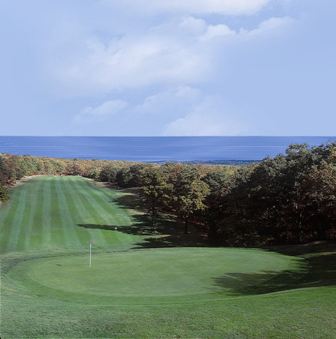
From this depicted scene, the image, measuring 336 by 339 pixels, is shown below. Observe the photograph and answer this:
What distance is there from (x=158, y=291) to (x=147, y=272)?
146 inches

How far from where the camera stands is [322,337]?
11.0 metres

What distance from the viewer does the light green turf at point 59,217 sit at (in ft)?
139

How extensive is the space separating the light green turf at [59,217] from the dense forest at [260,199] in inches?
194

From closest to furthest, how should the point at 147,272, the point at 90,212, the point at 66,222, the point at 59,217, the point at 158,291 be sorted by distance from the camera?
the point at 158,291, the point at 147,272, the point at 66,222, the point at 59,217, the point at 90,212

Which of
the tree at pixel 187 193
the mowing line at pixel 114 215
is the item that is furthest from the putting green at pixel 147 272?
the tree at pixel 187 193

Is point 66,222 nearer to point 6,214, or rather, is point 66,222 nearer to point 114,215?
point 6,214

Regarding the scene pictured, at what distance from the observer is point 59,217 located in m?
52.7

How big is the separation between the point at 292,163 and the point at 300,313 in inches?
1298

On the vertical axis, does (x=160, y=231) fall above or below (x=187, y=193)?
below

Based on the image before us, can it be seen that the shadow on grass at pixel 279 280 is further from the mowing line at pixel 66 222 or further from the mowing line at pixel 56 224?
the mowing line at pixel 56 224

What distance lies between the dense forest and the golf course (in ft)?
19.7

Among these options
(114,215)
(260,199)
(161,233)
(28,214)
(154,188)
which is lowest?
(161,233)

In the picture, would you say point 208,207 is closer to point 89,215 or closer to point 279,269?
point 89,215

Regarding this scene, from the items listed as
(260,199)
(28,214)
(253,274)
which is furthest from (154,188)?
(253,274)
